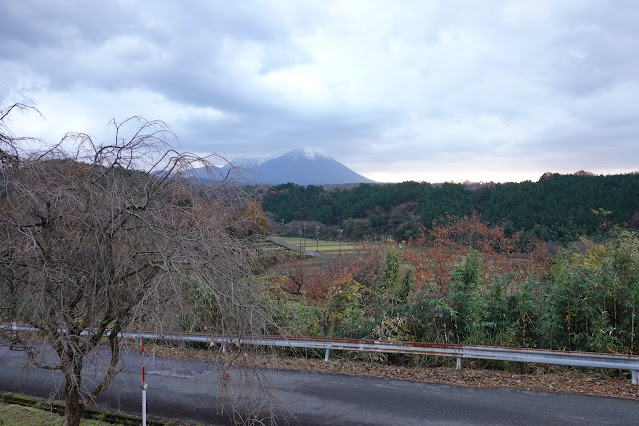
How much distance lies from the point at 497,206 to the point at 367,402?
3735cm

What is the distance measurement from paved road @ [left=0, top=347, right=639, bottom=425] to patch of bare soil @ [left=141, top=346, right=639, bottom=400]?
13.1 inches

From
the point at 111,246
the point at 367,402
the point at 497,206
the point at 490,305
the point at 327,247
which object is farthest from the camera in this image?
the point at 497,206

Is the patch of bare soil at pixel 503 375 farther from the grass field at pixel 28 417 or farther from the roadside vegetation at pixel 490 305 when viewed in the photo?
the grass field at pixel 28 417

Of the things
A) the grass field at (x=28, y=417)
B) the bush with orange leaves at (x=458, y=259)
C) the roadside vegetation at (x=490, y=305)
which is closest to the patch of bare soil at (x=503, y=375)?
the roadside vegetation at (x=490, y=305)

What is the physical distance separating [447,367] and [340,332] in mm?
2775

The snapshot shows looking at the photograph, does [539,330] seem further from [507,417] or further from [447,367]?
[507,417]

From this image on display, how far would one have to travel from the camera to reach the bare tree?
4.36 metres

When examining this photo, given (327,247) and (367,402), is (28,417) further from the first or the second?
(327,247)

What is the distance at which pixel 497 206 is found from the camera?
40562mm

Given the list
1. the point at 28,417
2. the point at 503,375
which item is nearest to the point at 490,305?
the point at 503,375

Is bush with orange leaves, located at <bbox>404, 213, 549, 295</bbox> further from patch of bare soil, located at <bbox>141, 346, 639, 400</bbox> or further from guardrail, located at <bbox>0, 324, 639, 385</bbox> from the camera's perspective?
patch of bare soil, located at <bbox>141, 346, 639, 400</bbox>

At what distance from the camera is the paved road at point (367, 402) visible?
6.20 meters

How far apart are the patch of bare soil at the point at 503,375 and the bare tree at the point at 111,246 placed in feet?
7.13

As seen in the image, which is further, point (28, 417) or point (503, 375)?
point (503, 375)
